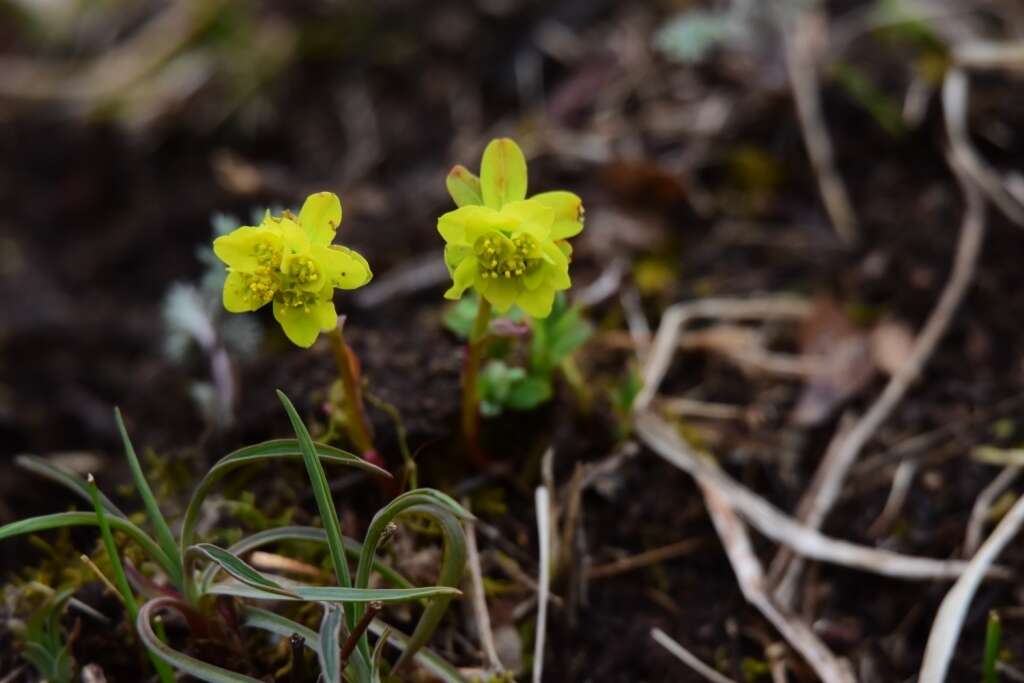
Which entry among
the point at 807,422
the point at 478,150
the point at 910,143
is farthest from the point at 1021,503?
the point at 478,150

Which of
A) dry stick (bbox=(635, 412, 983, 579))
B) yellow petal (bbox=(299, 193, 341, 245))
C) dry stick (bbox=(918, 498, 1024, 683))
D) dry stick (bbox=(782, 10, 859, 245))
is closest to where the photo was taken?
yellow petal (bbox=(299, 193, 341, 245))

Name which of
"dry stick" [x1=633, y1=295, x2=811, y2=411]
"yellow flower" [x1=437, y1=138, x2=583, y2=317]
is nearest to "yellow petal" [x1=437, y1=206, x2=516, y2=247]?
"yellow flower" [x1=437, y1=138, x2=583, y2=317]

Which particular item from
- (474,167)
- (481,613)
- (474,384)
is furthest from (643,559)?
(474,167)

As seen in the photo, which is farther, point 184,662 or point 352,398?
point 352,398

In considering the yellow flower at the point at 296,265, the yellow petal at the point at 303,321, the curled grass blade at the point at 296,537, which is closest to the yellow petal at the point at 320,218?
the yellow flower at the point at 296,265

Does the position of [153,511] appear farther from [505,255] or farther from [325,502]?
[505,255]

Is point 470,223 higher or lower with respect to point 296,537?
higher

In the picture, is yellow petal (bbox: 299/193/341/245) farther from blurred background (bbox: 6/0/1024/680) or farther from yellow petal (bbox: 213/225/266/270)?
blurred background (bbox: 6/0/1024/680)
